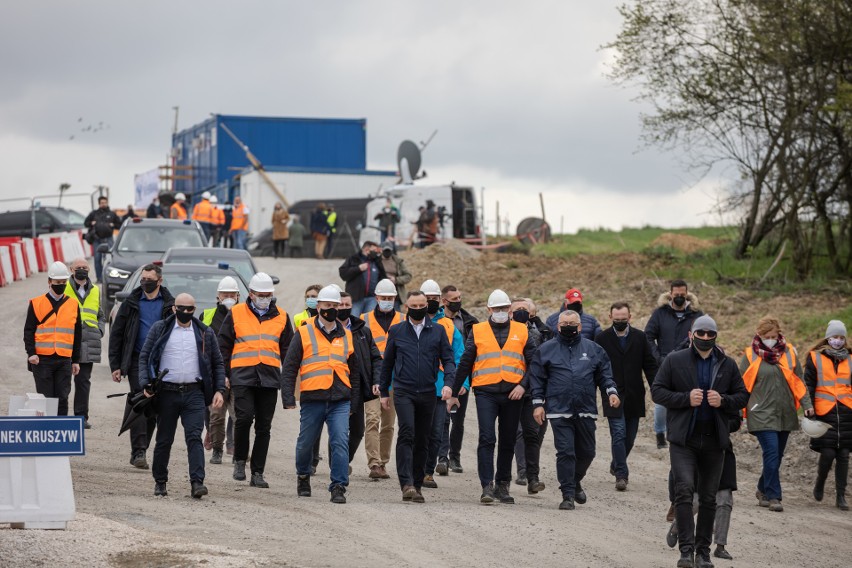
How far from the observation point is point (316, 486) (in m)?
14.0

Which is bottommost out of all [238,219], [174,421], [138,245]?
[174,421]

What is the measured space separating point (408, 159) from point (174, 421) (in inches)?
1417

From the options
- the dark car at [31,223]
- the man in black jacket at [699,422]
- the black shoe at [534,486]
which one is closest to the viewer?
the man in black jacket at [699,422]

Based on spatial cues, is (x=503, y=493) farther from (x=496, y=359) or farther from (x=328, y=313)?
(x=328, y=313)

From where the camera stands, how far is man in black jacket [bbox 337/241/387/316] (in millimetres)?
20250

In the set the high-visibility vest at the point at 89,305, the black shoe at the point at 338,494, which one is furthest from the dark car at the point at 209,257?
the black shoe at the point at 338,494

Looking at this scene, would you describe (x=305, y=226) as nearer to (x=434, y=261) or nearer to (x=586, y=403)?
(x=434, y=261)

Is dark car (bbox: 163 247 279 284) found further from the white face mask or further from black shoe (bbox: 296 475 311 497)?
black shoe (bbox: 296 475 311 497)

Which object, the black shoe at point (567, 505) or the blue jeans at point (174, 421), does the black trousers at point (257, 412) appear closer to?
the blue jeans at point (174, 421)

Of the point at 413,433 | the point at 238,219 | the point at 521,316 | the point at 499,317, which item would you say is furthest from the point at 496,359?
the point at 238,219

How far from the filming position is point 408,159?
48.4 metres

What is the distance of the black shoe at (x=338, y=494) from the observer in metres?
12.8

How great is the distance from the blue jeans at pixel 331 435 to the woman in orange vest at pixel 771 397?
4.49 m

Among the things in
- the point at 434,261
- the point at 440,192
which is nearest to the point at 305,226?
the point at 440,192
